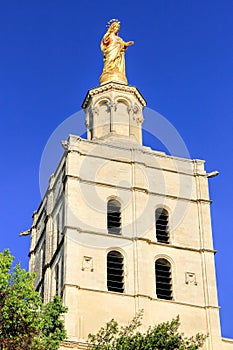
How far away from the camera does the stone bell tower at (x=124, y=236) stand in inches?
1919

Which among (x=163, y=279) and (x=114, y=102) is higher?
(x=114, y=102)

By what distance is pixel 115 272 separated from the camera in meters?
50.2

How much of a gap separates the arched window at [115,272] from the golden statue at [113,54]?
13616 millimetres

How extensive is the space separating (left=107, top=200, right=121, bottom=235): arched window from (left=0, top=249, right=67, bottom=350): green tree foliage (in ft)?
51.5

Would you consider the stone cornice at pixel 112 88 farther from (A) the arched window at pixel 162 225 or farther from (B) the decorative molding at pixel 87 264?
(B) the decorative molding at pixel 87 264

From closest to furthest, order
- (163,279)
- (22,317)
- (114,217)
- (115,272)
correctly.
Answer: (22,317) < (115,272) < (163,279) < (114,217)

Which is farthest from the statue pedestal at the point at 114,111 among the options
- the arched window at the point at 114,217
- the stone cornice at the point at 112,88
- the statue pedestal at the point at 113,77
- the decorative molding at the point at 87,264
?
the decorative molding at the point at 87,264

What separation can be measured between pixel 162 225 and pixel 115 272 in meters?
4.42

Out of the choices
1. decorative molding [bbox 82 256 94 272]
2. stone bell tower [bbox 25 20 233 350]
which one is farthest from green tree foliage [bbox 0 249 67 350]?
decorative molding [bbox 82 256 94 272]

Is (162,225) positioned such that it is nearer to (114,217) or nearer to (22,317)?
(114,217)

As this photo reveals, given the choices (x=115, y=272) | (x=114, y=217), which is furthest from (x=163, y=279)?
(x=114, y=217)

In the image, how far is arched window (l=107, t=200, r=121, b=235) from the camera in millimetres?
51688

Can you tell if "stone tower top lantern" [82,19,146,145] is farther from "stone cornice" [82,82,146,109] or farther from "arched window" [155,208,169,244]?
"arched window" [155,208,169,244]

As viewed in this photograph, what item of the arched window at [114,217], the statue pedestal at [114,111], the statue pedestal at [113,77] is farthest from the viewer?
the statue pedestal at [113,77]
